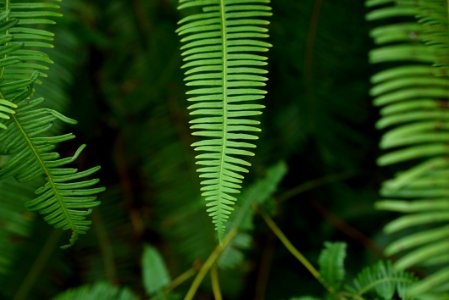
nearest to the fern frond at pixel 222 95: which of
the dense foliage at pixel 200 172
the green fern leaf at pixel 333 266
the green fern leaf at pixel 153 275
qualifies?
the dense foliage at pixel 200 172

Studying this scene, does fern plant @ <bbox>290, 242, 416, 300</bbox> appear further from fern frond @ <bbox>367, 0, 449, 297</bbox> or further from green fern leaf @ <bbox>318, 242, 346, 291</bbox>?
fern frond @ <bbox>367, 0, 449, 297</bbox>

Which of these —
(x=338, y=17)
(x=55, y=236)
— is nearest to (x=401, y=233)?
(x=338, y=17)

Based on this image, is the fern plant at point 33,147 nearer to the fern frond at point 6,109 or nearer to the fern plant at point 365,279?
the fern frond at point 6,109

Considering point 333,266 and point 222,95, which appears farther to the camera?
point 333,266

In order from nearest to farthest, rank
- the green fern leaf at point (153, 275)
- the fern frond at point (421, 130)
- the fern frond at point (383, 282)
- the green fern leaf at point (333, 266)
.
A: the fern frond at point (421, 130), the fern frond at point (383, 282), the green fern leaf at point (333, 266), the green fern leaf at point (153, 275)

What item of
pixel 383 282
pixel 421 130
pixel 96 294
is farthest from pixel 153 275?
pixel 421 130

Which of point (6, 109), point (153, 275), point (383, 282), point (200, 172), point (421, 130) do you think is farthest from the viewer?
point (200, 172)

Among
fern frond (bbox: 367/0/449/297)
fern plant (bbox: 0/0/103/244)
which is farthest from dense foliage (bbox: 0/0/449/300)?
fern frond (bbox: 367/0/449/297)

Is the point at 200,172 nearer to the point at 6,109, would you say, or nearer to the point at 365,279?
the point at 365,279
